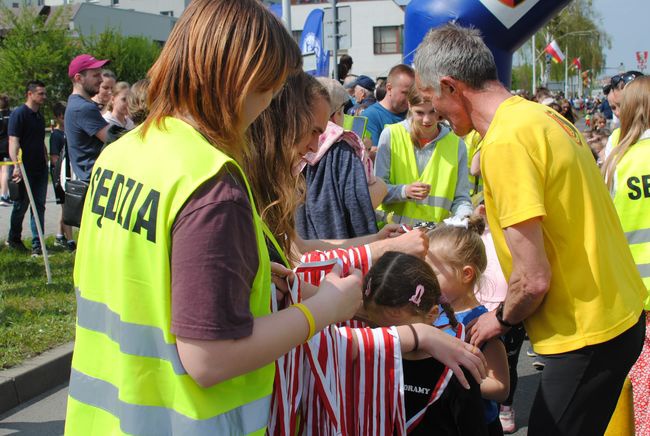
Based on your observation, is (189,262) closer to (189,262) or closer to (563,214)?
(189,262)

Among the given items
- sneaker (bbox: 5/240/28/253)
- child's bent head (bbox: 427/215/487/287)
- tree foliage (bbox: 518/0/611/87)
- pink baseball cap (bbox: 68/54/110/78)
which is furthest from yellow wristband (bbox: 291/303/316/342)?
tree foliage (bbox: 518/0/611/87)

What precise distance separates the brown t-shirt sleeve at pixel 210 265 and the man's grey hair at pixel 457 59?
4.24 feet

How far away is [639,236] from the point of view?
11.8ft

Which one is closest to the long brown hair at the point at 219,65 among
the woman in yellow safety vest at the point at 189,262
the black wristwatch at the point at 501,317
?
the woman in yellow safety vest at the point at 189,262

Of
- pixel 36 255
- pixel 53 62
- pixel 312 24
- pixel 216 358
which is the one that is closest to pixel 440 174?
pixel 216 358

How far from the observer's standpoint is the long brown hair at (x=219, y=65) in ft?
5.05

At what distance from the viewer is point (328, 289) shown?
1715 mm

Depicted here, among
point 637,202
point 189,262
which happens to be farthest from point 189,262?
point 637,202

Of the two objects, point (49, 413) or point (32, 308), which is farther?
point (32, 308)

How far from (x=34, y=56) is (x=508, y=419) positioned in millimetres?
44778

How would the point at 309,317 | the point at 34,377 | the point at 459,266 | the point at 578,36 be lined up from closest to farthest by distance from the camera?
the point at 309,317 < the point at 459,266 < the point at 34,377 < the point at 578,36

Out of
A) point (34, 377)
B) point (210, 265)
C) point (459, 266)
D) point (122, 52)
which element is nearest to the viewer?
point (210, 265)

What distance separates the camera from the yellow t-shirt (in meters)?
2.23

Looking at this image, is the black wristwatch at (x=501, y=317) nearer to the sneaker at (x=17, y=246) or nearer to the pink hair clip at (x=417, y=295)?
the pink hair clip at (x=417, y=295)
